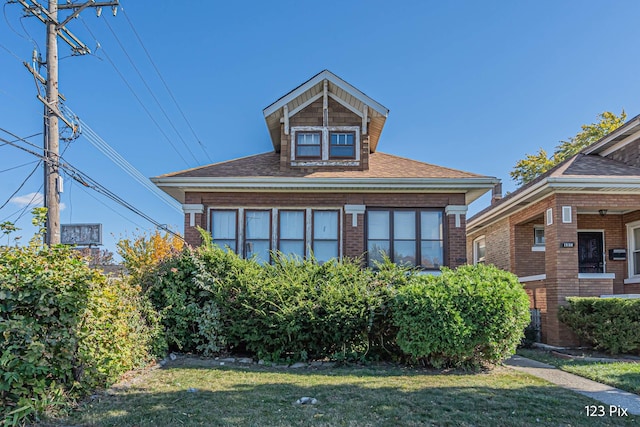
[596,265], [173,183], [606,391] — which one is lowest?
[606,391]

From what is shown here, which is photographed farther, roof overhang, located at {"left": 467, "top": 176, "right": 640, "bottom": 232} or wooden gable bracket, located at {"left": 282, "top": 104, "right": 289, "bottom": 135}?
wooden gable bracket, located at {"left": 282, "top": 104, "right": 289, "bottom": 135}

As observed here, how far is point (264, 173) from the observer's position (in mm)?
12672

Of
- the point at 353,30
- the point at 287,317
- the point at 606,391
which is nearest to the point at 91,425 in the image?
the point at 287,317

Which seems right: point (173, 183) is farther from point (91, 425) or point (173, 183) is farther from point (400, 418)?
point (400, 418)

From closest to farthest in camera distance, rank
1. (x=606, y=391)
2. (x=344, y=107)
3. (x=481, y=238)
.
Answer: (x=606, y=391)
(x=344, y=107)
(x=481, y=238)

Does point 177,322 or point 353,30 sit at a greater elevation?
point 353,30

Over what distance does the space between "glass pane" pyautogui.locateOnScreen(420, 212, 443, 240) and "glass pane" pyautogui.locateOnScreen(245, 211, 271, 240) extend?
4101mm

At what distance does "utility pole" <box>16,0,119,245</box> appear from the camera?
11.9m

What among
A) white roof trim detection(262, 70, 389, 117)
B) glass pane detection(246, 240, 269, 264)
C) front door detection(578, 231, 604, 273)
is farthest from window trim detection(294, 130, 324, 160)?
front door detection(578, 231, 604, 273)

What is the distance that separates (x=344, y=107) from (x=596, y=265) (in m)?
8.87

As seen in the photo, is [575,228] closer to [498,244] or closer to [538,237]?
[538,237]

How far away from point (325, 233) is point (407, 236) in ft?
7.17

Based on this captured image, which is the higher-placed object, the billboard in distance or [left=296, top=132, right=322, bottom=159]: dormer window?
[left=296, top=132, right=322, bottom=159]: dormer window

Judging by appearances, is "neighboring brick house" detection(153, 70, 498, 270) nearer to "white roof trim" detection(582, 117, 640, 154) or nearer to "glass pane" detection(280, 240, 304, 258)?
"glass pane" detection(280, 240, 304, 258)
